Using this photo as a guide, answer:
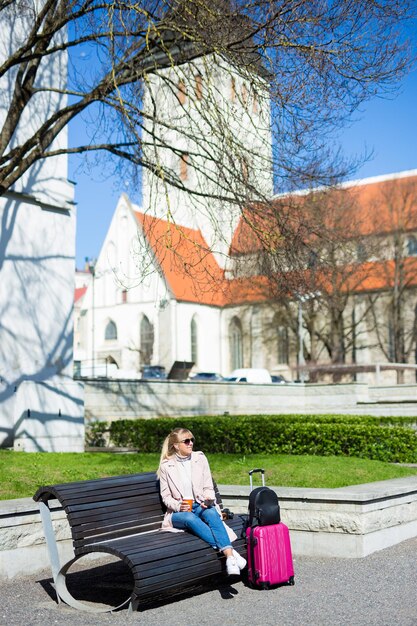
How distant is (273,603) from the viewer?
6.27 m

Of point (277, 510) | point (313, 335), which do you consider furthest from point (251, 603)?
point (313, 335)

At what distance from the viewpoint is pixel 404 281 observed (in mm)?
51750

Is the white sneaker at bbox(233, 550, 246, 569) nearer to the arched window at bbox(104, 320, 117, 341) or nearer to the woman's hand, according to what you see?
the woman's hand

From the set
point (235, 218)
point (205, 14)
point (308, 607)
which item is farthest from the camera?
point (235, 218)

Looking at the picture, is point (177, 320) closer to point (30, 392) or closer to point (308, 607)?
point (30, 392)

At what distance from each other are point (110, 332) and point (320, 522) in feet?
187

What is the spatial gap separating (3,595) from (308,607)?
255cm

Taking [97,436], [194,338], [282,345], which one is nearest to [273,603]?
[97,436]

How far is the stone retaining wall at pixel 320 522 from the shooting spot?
24.4ft

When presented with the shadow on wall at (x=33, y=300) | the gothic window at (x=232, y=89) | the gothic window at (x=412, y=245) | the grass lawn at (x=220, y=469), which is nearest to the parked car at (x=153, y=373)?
the gothic window at (x=412, y=245)

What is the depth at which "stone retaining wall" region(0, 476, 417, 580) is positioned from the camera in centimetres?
743

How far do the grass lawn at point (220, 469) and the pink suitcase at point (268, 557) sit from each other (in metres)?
3.35

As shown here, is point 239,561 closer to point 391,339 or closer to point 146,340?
point 391,339

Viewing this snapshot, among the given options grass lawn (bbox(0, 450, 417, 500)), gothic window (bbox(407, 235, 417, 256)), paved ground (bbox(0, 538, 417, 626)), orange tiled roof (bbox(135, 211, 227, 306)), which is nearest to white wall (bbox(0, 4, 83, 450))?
grass lawn (bbox(0, 450, 417, 500))
